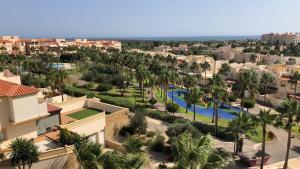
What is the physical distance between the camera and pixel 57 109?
108 ft

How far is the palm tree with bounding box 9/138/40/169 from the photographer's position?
69.5 ft

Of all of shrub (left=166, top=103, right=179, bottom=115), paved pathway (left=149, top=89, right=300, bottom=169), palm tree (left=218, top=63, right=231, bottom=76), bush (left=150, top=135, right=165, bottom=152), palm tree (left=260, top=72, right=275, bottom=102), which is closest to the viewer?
paved pathway (left=149, top=89, right=300, bottom=169)

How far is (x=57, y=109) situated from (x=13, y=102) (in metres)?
7.28

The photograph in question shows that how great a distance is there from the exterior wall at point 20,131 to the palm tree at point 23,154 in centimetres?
547

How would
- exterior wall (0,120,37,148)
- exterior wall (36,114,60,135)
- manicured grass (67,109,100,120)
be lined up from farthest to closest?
manicured grass (67,109,100,120), exterior wall (36,114,60,135), exterior wall (0,120,37,148)

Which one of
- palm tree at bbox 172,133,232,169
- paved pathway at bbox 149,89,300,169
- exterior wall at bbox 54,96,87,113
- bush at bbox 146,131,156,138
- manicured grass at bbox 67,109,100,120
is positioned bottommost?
paved pathway at bbox 149,89,300,169

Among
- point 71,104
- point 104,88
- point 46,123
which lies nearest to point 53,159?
point 46,123

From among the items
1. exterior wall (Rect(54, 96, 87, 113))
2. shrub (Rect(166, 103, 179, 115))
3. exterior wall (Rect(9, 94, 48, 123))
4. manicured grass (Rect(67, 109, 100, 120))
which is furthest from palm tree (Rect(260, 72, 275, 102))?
exterior wall (Rect(9, 94, 48, 123))

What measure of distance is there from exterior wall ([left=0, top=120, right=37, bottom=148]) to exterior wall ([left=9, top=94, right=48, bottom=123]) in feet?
2.82

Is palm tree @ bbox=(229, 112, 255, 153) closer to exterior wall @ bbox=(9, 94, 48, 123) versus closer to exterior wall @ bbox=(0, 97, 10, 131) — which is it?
exterior wall @ bbox=(9, 94, 48, 123)

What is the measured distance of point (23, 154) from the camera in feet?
69.5

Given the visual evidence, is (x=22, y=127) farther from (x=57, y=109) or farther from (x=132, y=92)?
(x=132, y=92)

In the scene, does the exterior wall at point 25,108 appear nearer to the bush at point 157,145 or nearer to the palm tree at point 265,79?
the bush at point 157,145

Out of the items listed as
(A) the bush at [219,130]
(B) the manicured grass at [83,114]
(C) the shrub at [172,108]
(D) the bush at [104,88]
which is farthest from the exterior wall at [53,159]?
(D) the bush at [104,88]
